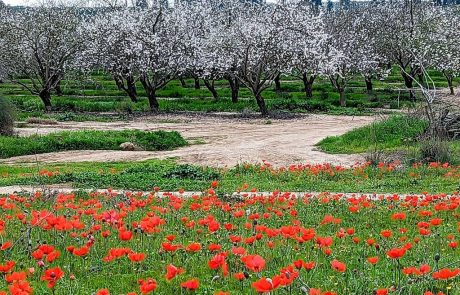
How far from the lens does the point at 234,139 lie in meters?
27.4

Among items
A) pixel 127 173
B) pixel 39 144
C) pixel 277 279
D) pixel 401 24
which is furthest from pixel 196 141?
pixel 401 24

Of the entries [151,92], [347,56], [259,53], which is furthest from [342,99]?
[151,92]

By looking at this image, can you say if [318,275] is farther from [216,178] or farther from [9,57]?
[9,57]

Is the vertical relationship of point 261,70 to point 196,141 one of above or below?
above

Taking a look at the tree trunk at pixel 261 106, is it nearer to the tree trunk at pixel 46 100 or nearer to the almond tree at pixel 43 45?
the almond tree at pixel 43 45

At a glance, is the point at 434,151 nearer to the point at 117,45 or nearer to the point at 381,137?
the point at 381,137

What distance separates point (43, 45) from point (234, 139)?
20790 mm

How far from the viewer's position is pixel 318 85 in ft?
183

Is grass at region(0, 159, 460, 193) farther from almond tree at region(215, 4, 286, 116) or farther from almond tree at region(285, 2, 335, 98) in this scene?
almond tree at region(285, 2, 335, 98)

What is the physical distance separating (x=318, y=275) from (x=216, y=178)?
1071 centimetres

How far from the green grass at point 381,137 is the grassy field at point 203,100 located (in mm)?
9217

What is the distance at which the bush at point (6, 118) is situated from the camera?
27600 millimetres

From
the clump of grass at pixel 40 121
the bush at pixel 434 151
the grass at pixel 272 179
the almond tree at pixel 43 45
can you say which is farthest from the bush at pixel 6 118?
the bush at pixel 434 151

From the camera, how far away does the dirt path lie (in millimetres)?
21594
